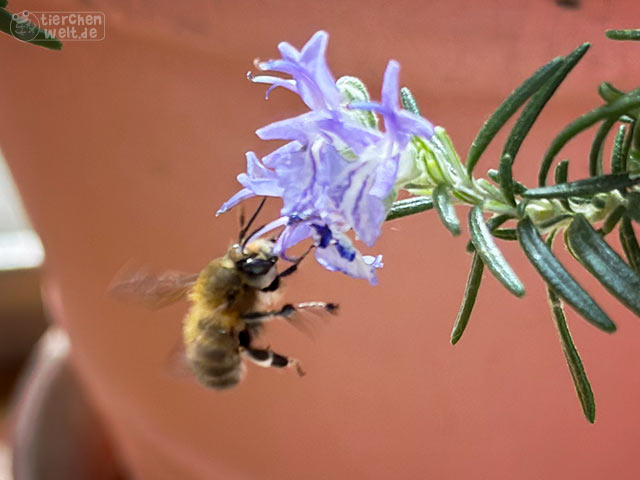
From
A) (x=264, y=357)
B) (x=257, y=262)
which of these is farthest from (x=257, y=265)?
(x=264, y=357)

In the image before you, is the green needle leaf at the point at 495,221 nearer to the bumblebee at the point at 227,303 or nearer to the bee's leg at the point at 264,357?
the bumblebee at the point at 227,303

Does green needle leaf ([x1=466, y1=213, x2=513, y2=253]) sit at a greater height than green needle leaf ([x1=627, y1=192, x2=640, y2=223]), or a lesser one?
lesser

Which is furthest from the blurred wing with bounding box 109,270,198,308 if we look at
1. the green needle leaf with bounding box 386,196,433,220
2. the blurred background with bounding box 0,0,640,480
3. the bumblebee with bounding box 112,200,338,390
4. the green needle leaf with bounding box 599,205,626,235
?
the green needle leaf with bounding box 599,205,626,235

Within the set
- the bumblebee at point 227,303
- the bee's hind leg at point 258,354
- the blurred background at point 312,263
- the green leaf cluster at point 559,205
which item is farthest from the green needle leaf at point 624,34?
the bee's hind leg at point 258,354

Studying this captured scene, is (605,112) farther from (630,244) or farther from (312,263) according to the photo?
(312,263)

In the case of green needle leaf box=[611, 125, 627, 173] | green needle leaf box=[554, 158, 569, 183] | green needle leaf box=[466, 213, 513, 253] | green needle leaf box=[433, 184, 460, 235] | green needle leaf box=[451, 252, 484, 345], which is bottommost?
green needle leaf box=[451, 252, 484, 345]

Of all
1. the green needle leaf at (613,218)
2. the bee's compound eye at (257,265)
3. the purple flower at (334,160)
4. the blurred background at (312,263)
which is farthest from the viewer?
the blurred background at (312,263)

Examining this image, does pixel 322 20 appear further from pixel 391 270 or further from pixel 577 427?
pixel 577 427

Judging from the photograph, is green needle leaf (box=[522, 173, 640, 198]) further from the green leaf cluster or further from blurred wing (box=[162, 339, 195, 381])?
blurred wing (box=[162, 339, 195, 381])
